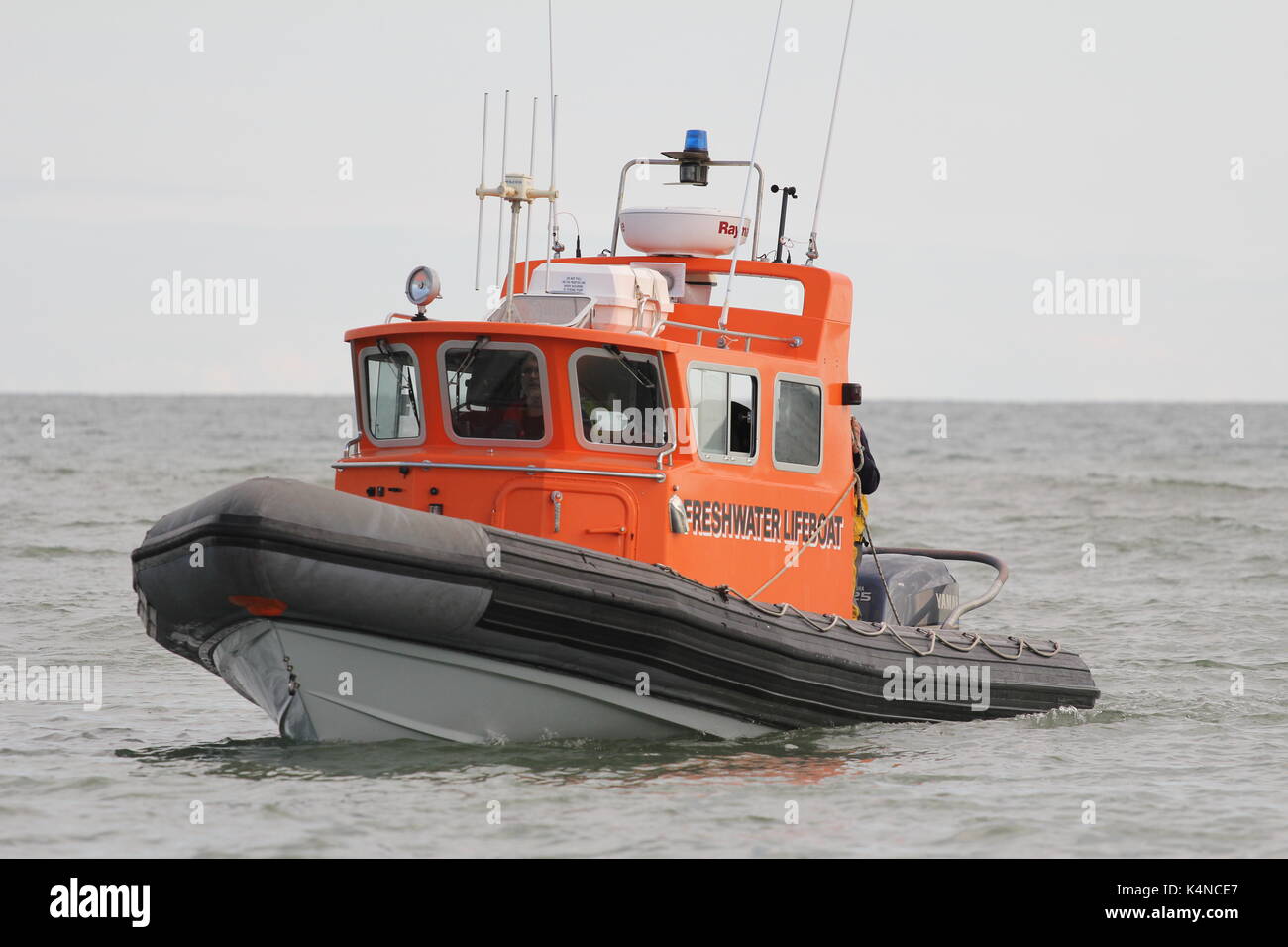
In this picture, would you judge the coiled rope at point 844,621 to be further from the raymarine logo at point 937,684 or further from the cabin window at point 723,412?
the cabin window at point 723,412

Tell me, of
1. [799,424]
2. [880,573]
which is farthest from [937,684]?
[799,424]

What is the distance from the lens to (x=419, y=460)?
7504 millimetres

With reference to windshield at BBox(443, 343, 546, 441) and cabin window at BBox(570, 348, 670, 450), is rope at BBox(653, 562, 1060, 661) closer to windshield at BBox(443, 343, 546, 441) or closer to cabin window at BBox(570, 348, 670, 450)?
cabin window at BBox(570, 348, 670, 450)

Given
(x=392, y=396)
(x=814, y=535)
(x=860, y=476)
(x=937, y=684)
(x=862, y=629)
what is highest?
(x=392, y=396)

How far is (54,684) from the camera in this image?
9938 mm

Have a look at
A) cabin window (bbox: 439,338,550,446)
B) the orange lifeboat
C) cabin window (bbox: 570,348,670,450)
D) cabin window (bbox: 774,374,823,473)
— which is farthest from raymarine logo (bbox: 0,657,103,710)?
cabin window (bbox: 774,374,823,473)

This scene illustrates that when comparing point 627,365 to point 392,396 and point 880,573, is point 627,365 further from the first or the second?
point 880,573

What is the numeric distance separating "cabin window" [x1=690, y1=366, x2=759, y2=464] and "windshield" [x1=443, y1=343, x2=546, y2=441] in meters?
0.73

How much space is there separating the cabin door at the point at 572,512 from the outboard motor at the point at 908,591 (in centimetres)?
221

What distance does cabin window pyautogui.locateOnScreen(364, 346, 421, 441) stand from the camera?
25.2 ft

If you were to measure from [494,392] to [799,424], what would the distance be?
1.61m
